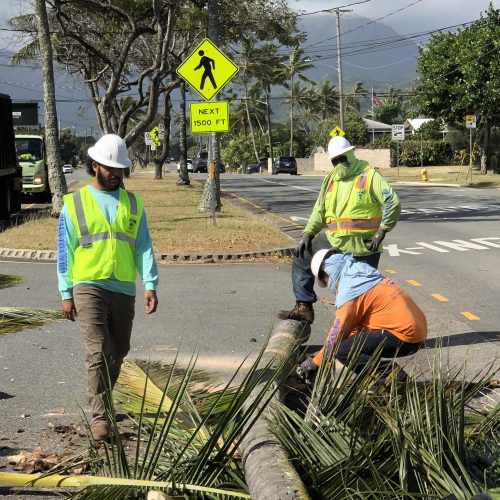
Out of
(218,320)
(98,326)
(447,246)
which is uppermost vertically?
(98,326)

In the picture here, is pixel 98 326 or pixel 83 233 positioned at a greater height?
pixel 83 233

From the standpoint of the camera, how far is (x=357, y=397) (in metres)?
4.29

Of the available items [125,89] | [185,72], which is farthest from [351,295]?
[125,89]

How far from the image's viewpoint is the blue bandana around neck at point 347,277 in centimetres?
590

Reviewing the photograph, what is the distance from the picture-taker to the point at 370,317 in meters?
5.99

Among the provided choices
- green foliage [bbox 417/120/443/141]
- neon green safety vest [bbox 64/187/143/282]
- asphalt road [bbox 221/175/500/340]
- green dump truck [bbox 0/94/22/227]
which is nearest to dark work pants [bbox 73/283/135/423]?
neon green safety vest [bbox 64/187/143/282]

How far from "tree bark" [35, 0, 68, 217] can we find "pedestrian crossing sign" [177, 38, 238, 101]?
16.0ft

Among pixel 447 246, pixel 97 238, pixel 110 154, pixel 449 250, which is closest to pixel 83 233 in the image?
pixel 97 238

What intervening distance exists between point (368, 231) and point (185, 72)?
974 centimetres

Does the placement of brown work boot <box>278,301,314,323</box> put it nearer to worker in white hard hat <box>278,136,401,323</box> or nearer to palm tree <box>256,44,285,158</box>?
worker in white hard hat <box>278,136,401,323</box>

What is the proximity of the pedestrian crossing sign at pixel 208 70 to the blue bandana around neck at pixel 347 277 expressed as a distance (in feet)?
36.3

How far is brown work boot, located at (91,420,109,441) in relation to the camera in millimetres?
5004

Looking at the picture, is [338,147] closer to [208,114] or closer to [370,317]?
[370,317]

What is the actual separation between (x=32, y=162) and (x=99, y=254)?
24349mm
